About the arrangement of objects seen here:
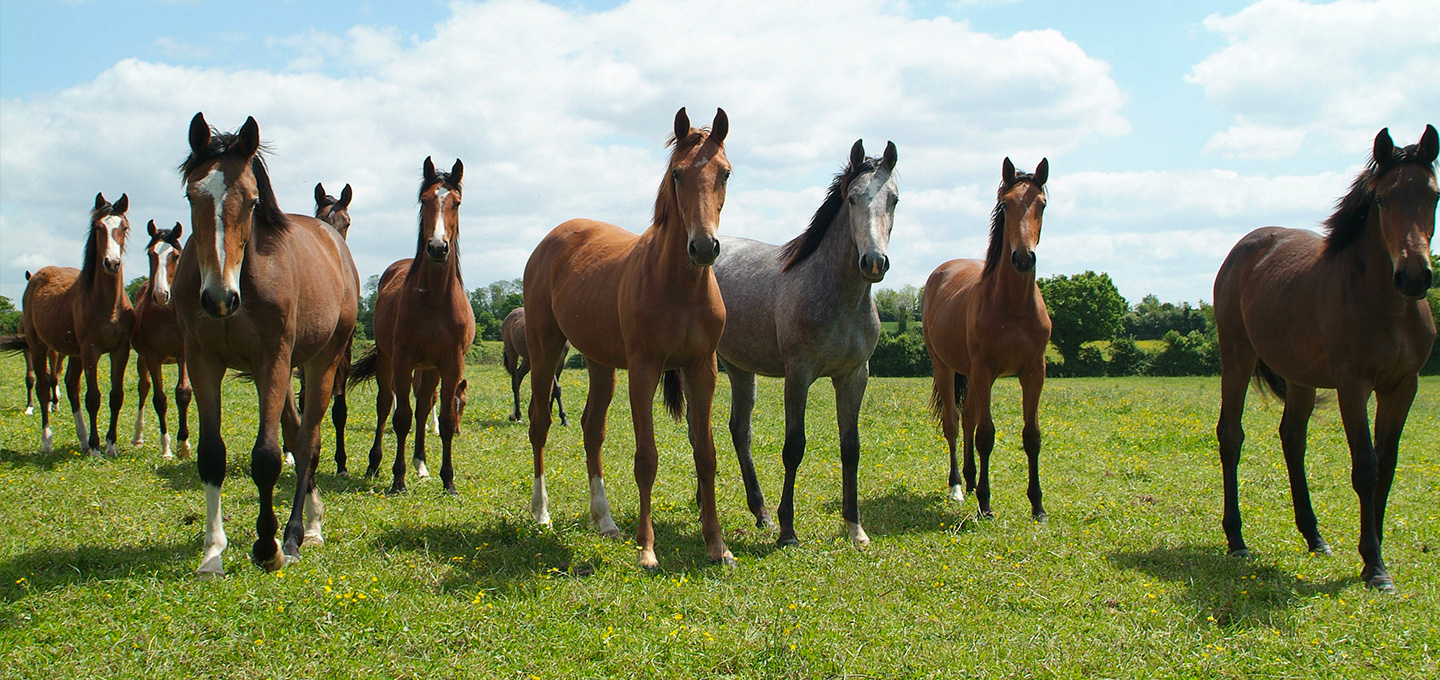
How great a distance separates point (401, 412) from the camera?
7.57m

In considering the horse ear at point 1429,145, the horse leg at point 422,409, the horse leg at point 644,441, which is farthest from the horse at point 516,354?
the horse ear at point 1429,145

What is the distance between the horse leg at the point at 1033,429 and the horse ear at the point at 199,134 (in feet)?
19.3

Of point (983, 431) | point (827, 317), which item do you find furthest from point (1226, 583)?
point (827, 317)

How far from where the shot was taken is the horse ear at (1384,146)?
495 cm

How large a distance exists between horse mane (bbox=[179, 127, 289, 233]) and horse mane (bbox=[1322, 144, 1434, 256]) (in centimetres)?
658

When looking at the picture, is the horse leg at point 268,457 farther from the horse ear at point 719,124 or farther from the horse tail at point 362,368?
the horse tail at point 362,368

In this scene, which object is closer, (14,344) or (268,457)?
(268,457)

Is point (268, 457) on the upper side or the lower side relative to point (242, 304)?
lower

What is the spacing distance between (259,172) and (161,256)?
187 inches

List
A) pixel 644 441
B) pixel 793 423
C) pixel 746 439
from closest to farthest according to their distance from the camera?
pixel 644 441
pixel 793 423
pixel 746 439

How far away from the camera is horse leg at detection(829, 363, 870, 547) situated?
591 cm

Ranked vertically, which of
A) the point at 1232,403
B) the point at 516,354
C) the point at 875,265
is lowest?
the point at 1232,403

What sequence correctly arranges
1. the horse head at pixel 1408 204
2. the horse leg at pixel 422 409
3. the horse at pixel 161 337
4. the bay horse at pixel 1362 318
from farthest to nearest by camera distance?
the horse at pixel 161 337
the horse leg at pixel 422 409
the bay horse at pixel 1362 318
the horse head at pixel 1408 204

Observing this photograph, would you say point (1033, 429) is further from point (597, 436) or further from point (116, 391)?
point (116, 391)
